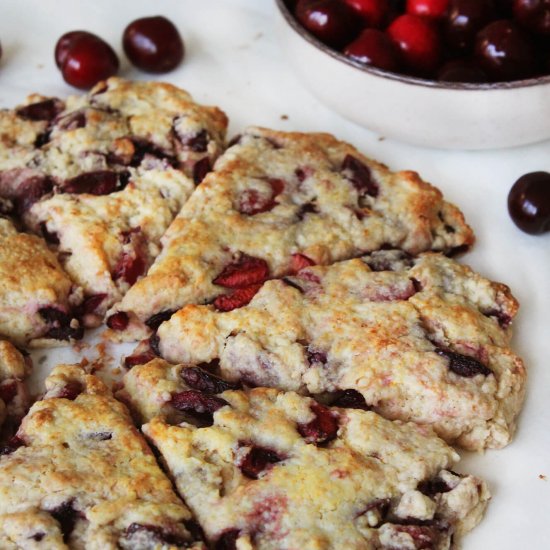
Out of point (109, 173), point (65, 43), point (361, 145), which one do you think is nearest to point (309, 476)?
point (109, 173)

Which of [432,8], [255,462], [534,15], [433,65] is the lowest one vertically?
[255,462]

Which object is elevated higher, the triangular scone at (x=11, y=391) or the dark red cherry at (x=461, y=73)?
the dark red cherry at (x=461, y=73)

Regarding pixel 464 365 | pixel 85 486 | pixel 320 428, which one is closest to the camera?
pixel 85 486

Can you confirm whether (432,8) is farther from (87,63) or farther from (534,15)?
(87,63)

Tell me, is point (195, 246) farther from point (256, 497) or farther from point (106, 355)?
point (256, 497)

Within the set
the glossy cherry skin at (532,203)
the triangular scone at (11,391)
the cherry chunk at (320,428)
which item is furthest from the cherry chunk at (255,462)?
the glossy cherry skin at (532,203)

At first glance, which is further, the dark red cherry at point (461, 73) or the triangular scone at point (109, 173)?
the dark red cherry at point (461, 73)

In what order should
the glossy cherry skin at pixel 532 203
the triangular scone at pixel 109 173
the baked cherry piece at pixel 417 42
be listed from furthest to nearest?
the baked cherry piece at pixel 417 42, the glossy cherry skin at pixel 532 203, the triangular scone at pixel 109 173

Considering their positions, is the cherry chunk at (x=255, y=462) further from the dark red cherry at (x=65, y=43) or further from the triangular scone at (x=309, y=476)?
the dark red cherry at (x=65, y=43)
